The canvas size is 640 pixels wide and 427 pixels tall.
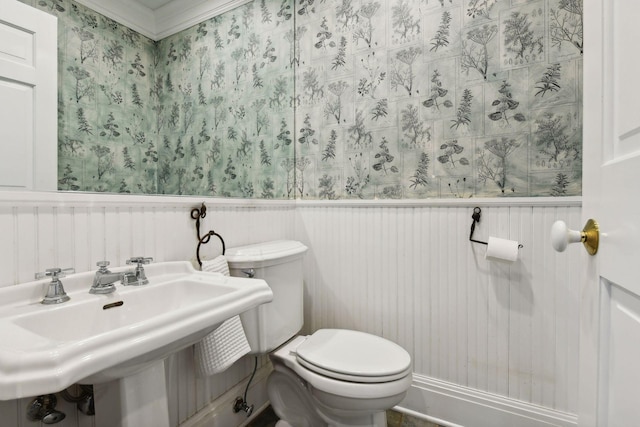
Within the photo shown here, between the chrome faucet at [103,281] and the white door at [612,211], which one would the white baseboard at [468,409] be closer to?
the white door at [612,211]

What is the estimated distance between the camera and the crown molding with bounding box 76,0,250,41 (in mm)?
1026

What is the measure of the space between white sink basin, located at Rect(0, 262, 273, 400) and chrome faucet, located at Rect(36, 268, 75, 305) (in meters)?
0.02

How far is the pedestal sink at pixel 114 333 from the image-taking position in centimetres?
44

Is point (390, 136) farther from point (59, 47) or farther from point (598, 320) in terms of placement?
point (59, 47)

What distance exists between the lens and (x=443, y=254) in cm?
141

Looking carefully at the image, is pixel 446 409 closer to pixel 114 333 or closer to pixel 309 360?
pixel 309 360

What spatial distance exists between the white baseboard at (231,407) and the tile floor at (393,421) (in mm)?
29

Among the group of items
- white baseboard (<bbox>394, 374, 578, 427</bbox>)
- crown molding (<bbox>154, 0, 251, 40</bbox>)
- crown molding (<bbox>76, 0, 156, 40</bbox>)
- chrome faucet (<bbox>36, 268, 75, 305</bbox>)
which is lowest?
white baseboard (<bbox>394, 374, 578, 427</bbox>)

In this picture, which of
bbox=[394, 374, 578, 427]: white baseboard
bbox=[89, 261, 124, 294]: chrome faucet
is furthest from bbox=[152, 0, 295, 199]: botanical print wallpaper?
bbox=[394, 374, 578, 427]: white baseboard

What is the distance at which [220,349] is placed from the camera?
3.54 ft

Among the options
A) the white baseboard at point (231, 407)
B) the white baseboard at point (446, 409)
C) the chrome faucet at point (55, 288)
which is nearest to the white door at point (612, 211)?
the white baseboard at point (446, 409)

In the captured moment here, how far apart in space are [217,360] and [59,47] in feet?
3.65

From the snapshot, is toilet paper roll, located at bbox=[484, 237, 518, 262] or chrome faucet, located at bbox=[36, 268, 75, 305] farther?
toilet paper roll, located at bbox=[484, 237, 518, 262]

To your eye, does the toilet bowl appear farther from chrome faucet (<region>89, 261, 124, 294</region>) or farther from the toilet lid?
chrome faucet (<region>89, 261, 124, 294</region>)
